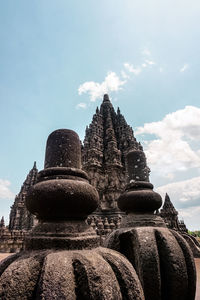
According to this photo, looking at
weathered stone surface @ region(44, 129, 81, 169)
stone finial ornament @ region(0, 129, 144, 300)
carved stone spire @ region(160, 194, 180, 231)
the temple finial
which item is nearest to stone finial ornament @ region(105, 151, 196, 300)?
stone finial ornament @ region(0, 129, 144, 300)

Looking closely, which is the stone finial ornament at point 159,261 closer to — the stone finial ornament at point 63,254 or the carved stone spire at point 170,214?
the stone finial ornament at point 63,254

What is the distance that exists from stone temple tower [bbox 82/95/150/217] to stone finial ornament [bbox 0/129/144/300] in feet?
39.5

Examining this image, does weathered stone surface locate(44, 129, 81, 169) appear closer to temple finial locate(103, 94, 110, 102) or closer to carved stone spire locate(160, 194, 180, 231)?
carved stone spire locate(160, 194, 180, 231)

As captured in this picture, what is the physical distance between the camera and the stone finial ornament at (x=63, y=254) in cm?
119

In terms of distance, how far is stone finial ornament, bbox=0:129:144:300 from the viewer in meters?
1.19

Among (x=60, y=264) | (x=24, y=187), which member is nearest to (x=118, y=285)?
(x=60, y=264)

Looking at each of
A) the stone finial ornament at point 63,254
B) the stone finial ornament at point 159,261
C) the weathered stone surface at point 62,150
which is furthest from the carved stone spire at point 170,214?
the stone finial ornament at point 63,254

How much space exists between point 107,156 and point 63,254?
626 inches

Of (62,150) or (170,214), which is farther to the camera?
(170,214)

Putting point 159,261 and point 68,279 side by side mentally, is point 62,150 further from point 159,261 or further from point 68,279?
point 159,261

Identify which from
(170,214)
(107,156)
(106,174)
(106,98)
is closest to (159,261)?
(106,174)

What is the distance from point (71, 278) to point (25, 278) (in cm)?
34

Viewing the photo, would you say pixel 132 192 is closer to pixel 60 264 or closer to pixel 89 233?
pixel 89 233

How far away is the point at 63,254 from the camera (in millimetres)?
1410
